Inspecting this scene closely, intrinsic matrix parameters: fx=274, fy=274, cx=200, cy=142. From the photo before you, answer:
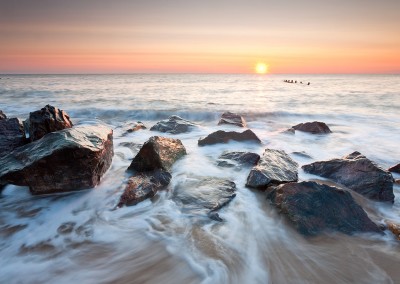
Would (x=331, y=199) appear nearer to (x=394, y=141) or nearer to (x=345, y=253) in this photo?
(x=345, y=253)

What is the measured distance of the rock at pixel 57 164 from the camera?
3.99 metres

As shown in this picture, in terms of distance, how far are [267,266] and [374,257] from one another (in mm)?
1193

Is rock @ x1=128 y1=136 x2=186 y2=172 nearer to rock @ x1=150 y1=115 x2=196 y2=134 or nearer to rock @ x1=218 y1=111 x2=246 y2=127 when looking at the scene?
rock @ x1=150 y1=115 x2=196 y2=134

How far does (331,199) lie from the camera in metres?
3.58

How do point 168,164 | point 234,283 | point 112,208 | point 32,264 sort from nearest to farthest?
point 234,283 < point 32,264 < point 112,208 < point 168,164

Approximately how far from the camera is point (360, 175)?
4.53 m

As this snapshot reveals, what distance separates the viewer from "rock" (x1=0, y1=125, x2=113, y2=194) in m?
3.99

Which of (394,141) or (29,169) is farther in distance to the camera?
(394,141)

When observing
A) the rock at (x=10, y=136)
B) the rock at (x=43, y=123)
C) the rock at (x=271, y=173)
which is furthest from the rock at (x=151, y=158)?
the rock at (x=10, y=136)

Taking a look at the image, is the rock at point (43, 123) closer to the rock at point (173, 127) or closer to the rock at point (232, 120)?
the rock at point (173, 127)

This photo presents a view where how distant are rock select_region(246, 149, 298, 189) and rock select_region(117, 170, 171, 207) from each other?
144cm

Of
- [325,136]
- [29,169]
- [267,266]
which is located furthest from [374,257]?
[325,136]

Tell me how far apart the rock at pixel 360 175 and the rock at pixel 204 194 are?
1.82 m

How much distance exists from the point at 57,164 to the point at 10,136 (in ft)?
7.74
